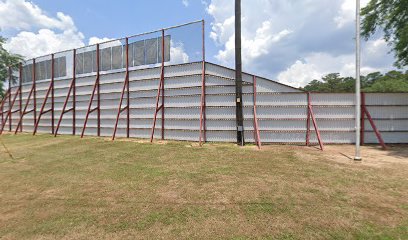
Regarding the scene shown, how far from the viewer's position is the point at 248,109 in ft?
45.7

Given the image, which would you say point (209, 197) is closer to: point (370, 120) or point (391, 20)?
point (370, 120)

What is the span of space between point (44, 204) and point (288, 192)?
704 centimetres

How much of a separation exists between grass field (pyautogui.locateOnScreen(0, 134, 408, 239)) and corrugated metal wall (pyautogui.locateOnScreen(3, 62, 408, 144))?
2.94 meters

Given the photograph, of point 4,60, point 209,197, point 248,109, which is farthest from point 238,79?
point 4,60

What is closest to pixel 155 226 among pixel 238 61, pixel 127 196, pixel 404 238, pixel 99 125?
pixel 127 196

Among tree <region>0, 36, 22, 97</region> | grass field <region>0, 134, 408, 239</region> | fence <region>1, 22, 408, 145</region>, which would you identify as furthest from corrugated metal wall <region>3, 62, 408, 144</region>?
tree <region>0, 36, 22, 97</region>

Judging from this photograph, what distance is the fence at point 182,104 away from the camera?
1348cm

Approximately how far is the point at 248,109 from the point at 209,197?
8465 mm

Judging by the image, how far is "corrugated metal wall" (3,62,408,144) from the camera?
44.2 ft

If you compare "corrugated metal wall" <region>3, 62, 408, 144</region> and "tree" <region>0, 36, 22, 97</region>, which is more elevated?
"tree" <region>0, 36, 22, 97</region>

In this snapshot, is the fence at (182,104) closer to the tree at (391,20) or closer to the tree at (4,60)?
the tree at (391,20)

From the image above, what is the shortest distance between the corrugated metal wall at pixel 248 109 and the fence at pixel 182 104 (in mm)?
59

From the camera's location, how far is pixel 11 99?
26297 mm

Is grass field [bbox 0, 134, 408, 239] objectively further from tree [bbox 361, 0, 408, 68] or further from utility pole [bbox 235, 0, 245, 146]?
tree [bbox 361, 0, 408, 68]
